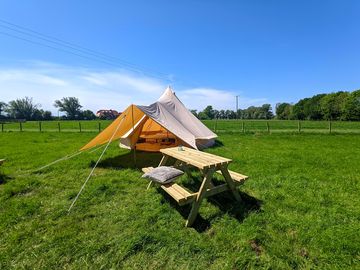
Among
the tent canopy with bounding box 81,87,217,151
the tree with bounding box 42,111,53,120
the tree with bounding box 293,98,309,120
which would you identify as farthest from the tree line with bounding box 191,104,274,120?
the tent canopy with bounding box 81,87,217,151

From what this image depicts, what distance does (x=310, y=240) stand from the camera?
242 centimetres

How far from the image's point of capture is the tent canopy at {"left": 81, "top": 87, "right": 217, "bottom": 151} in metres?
5.86

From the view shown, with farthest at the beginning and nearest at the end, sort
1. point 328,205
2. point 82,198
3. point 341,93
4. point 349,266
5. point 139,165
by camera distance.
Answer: point 341,93 → point 139,165 → point 82,198 → point 328,205 → point 349,266

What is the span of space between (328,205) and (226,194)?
1.54 m

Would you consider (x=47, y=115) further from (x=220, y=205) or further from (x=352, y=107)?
(x=352, y=107)

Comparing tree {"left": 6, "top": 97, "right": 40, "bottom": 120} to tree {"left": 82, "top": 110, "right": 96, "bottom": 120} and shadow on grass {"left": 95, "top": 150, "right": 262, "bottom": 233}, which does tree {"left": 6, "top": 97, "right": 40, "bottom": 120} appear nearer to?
tree {"left": 82, "top": 110, "right": 96, "bottom": 120}

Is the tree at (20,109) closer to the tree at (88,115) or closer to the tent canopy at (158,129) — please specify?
the tree at (88,115)

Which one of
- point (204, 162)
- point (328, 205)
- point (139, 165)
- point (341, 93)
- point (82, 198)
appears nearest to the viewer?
point (204, 162)

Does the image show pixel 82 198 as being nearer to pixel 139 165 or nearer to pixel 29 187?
pixel 29 187

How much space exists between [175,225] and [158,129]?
6.23 m

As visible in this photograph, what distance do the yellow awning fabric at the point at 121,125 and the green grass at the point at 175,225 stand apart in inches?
58.0

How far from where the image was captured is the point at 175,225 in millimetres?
2768

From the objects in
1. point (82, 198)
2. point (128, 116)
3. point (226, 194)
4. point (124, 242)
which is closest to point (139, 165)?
point (128, 116)

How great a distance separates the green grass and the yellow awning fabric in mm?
1473
